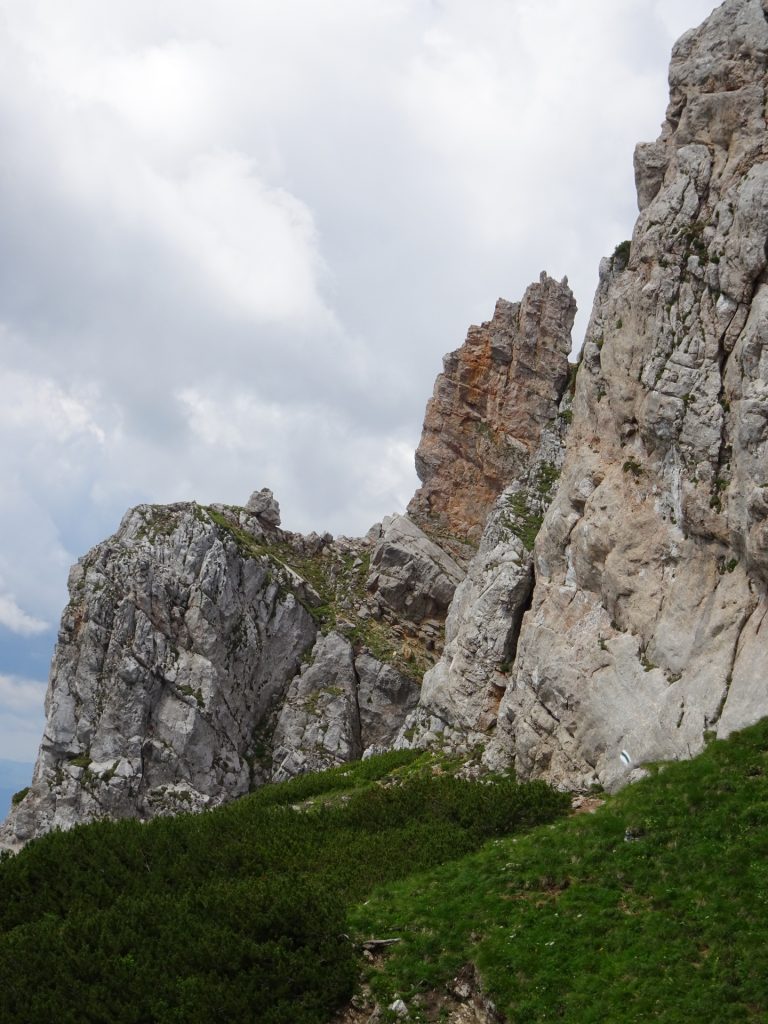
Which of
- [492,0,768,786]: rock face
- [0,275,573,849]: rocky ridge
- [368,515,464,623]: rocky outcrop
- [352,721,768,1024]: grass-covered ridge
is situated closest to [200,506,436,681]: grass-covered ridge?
[0,275,573,849]: rocky ridge

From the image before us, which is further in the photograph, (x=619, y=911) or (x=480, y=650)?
(x=480, y=650)

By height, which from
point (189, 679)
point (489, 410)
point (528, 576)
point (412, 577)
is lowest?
point (528, 576)

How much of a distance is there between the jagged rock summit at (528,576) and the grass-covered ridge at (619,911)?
3.79 metres

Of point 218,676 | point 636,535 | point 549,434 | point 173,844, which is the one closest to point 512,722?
point 636,535

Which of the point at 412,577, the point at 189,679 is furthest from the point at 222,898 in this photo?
the point at 412,577

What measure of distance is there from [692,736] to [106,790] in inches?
1687

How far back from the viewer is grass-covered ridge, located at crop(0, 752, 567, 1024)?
2053 centimetres

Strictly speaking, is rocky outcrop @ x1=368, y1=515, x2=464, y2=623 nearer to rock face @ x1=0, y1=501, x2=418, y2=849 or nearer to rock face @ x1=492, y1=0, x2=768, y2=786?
rock face @ x1=0, y1=501, x2=418, y2=849

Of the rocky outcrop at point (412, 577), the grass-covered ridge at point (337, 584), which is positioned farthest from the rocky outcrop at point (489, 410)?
the grass-covered ridge at point (337, 584)

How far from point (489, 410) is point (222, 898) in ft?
195

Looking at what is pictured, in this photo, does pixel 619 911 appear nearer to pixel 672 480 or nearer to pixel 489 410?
pixel 672 480

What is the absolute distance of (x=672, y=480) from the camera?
115 ft

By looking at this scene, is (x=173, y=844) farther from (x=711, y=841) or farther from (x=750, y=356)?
(x=750, y=356)

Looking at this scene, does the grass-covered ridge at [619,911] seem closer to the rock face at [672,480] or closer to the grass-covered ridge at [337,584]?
the rock face at [672,480]
